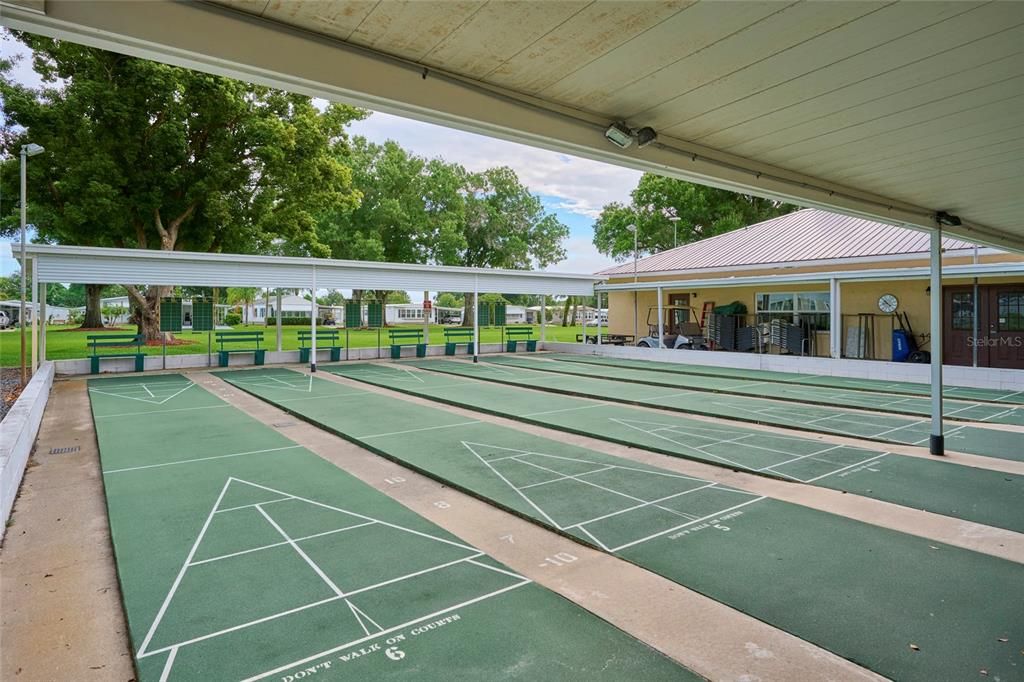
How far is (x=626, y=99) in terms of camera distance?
3613mm

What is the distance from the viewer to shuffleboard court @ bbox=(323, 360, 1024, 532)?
19.7ft

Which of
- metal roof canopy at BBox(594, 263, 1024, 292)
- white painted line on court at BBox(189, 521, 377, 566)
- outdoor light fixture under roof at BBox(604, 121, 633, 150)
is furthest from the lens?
metal roof canopy at BBox(594, 263, 1024, 292)

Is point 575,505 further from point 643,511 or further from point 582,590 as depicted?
point 582,590

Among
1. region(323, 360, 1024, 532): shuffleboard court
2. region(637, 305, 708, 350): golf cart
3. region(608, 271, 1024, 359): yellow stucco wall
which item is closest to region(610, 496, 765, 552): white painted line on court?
region(323, 360, 1024, 532): shuffleboard court

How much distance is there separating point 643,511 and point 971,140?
427cm

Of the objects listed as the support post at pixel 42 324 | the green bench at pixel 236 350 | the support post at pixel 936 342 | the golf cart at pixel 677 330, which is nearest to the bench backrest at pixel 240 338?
the green bench at pixel 236 350

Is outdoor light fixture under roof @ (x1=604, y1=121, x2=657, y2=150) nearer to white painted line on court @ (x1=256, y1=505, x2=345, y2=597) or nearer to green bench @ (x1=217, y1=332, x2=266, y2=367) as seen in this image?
white painted line on court @ (x1=256, y1=505, x2=345, y2=597)

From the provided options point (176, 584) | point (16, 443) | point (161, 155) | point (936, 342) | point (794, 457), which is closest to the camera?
point (176, 584)

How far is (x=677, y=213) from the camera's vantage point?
40125mm

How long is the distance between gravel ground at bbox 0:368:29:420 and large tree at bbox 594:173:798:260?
32.5m

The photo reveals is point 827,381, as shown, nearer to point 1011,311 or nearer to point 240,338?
point 1011,311

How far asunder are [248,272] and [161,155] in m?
8.40

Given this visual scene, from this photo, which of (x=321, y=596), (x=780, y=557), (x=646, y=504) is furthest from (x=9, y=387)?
(x=780, y=557)

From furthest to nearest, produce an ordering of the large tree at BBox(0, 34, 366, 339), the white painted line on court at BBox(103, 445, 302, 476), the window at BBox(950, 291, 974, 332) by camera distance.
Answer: the large tree at BBox(0, 34, 366, 339), the window at BBox(950, 291, 974, 332), the white painted line on court at BBox(103, 445, 302, 476)
